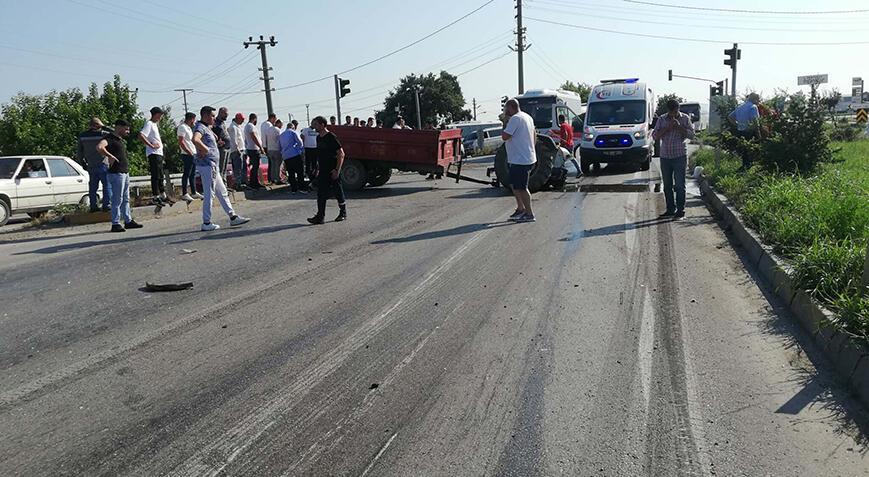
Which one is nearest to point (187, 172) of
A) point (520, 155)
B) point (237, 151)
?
point (237, 151)

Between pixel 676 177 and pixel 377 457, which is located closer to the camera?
pixel 377 457

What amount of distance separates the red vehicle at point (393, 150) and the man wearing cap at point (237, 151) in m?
2.04

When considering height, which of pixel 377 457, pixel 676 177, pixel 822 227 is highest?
pixel 676 177

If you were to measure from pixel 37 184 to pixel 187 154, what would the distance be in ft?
14.7

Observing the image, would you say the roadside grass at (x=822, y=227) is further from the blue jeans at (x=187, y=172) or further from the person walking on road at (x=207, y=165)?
the blue jeans at (x=187, y=172)

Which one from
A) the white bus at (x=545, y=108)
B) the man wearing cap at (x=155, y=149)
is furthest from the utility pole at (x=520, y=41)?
the man wearing cap at (x=155, y=149)

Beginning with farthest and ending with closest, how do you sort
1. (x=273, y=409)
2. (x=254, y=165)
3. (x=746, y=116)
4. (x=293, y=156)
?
(x=254, y=165) → (x=293, y=156) → (x=746, y=116) → (x=273, y=409)

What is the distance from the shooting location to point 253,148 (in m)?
15.6

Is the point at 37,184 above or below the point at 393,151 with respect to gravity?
below

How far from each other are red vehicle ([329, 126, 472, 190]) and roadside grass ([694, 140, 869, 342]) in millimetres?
5971

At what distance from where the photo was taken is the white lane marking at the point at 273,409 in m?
3.34

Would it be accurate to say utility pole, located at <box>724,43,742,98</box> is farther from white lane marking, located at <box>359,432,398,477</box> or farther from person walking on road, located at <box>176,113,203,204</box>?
white lane marking, located at <box>359,432,398,477</box>

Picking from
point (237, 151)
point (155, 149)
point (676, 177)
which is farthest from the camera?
point (237, 151)

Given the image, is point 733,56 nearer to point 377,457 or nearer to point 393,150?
point 393,150
